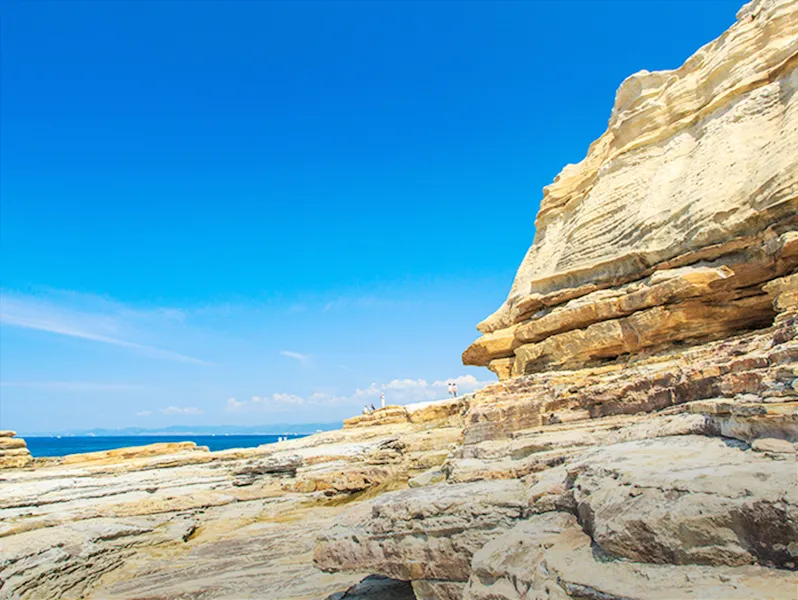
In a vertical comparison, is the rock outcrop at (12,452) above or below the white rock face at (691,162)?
below

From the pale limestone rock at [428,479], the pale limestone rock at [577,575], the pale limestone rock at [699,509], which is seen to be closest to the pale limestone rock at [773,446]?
the pale limestone rock at [699,509]

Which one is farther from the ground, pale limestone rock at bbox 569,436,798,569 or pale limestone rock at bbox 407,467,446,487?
pale limestone rock at bbox 569,436,798,569

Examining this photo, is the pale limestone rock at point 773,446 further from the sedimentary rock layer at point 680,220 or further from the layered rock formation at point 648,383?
the sedimentary rock layer at point 680,220

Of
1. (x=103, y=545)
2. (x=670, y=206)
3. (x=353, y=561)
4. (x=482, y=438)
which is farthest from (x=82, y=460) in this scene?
(x=670, y=206)

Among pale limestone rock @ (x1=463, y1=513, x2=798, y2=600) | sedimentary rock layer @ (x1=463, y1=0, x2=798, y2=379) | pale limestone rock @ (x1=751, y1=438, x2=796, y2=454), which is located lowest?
pale limestone rock @ (x1=463, y1=513, x2=798, y2=600)

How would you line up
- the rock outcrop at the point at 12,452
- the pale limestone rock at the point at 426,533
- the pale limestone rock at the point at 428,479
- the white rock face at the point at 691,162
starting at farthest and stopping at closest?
the rock outcrop at the point at 12,452, the white rock face at the point at 691,162, the pale limestone rock at the point at 428,479, the pale limestone rock at the point at 426,533

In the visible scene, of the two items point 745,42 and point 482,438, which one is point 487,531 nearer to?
point 482,438

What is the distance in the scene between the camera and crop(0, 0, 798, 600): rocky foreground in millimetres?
5125

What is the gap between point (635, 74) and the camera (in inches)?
938

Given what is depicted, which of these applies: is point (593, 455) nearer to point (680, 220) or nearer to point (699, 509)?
point (699, 509)

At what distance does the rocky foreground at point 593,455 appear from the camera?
5125 mm

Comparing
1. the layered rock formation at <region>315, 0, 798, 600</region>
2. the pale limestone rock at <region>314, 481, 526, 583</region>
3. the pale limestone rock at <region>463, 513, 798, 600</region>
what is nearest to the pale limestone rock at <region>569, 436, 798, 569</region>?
the layered rock formation at <region>315, 0, 798, 600</region>

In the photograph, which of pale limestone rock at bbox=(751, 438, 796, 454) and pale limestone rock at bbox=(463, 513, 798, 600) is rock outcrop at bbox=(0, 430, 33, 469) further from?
pale limestone rock at bbox=(751, 438, 796, 454)

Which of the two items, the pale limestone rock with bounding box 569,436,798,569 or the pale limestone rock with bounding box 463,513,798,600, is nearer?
the pale limestone rock with bounding box 463,513,798,600
